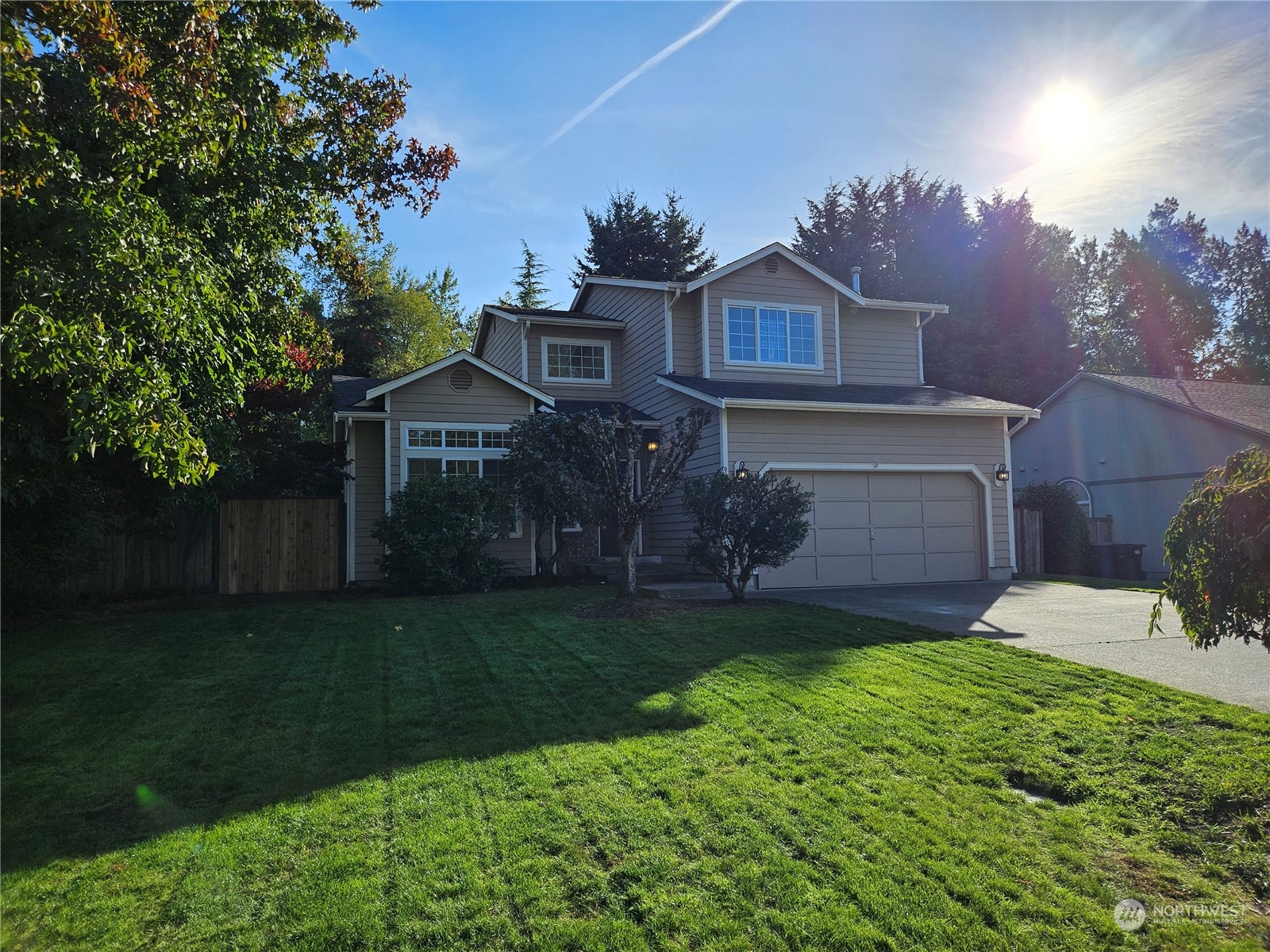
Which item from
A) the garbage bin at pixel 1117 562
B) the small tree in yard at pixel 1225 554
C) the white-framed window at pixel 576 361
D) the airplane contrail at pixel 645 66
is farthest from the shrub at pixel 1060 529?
the small tree in yard at pixel 1225 554

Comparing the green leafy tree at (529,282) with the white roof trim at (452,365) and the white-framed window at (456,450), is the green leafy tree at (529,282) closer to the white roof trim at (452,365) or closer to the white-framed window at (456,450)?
the white roof trim at (452,365)

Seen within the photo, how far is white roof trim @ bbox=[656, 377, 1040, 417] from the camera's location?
13.4 metres

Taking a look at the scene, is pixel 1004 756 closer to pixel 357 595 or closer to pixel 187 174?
pixel 187 174

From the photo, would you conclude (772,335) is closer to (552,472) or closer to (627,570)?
(552,472)

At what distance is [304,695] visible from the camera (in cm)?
642

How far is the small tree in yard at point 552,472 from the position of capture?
11109 millimetres

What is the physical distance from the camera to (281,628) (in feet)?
31.4

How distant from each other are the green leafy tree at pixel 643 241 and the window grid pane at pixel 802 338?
16.1 meters

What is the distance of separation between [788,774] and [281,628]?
732 cm

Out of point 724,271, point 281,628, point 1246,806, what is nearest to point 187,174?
point 281,628

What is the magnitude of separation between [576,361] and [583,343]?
477 millimetres

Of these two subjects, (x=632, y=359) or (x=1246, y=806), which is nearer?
(x=1246, y=806)

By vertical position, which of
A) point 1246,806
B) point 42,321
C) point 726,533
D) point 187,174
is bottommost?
point 1246,806

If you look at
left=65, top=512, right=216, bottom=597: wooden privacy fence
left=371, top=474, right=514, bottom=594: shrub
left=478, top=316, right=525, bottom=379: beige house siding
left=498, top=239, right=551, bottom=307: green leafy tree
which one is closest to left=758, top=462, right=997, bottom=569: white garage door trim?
left=371, top=474, right=514, bottom=594: shrub
